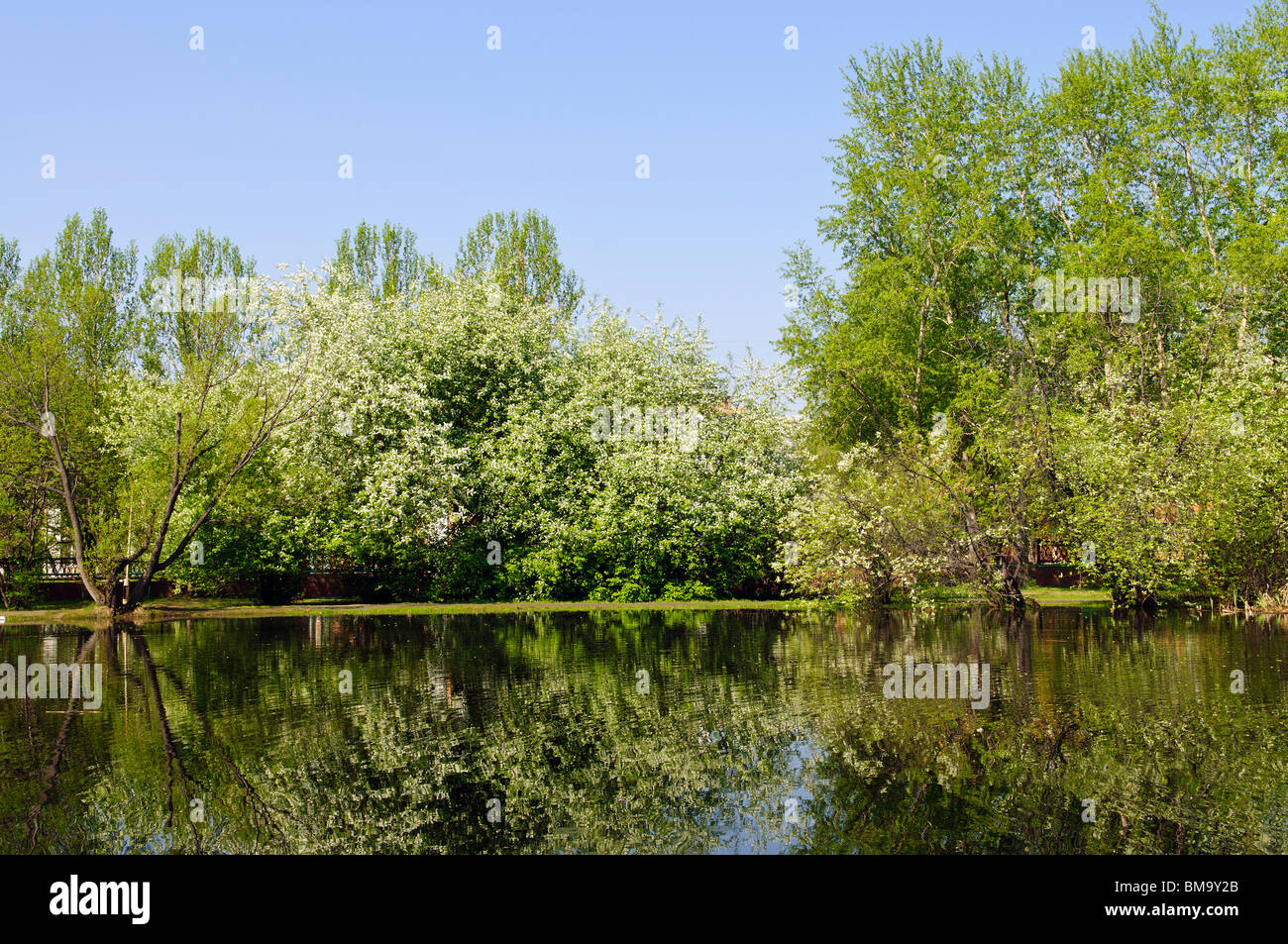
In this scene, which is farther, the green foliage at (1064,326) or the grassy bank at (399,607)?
the grassy bank at (399,607)

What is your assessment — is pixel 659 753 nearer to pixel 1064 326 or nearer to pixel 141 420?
pixel 1064 326

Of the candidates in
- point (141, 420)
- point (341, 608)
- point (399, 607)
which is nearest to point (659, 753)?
point (399, 607)

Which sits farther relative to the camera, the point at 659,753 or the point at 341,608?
the point at 341,608

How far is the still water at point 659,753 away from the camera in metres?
9.21

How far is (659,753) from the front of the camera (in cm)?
1259

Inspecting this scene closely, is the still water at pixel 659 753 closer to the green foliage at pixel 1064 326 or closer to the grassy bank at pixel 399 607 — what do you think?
the green foliage at pixel 1064 326

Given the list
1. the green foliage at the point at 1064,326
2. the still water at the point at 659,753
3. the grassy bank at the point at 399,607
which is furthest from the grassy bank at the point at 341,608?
the still water at the point at 659,753

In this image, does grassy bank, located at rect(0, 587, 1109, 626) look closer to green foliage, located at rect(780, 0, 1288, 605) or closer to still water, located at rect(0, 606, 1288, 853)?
green foliage, located at rect(780, 0, 1288, 605)

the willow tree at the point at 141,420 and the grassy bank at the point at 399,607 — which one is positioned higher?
the willow tree at the point at 141,420

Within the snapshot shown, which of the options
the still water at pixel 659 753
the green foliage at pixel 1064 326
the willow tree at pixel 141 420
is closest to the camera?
the still water at pixel 659 753

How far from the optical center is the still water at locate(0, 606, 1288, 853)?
921 centimetres

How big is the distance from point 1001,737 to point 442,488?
29.7 m

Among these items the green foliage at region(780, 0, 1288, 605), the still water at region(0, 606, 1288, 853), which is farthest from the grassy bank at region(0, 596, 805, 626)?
the still water at region(0, 606, 1288, 853)
